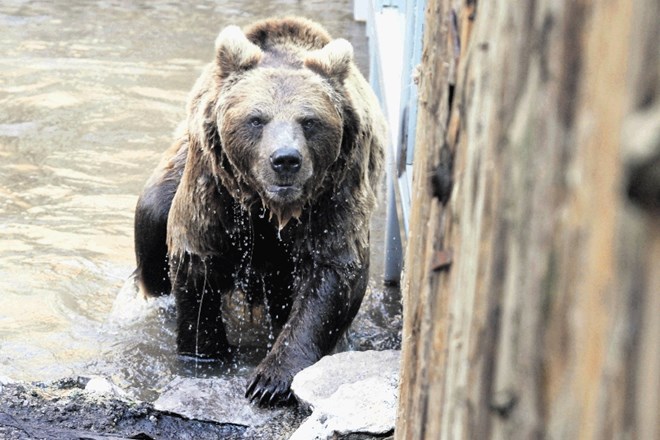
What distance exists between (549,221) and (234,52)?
3.93m

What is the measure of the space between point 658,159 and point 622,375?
254 mm

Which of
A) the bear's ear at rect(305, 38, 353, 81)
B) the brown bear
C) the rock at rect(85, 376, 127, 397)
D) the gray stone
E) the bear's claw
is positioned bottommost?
the gray stone

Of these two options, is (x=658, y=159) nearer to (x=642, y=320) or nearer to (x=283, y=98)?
(x=642, y=320)

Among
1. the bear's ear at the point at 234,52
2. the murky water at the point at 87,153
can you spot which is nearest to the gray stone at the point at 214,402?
the murky water at the point at 87,153

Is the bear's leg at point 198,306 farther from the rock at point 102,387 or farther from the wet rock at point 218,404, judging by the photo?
the rock at point 102,387

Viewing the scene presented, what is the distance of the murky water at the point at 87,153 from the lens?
610 centimetres

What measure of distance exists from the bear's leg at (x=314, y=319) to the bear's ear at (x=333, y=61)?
3.21 ft

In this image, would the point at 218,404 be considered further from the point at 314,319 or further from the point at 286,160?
the point at 286,160

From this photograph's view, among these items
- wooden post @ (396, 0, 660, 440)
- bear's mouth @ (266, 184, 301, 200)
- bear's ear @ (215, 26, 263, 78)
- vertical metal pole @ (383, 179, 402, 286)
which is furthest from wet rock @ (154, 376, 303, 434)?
wooden post @ (396, 0, 660, 440)

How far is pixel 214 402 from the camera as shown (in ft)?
15.6

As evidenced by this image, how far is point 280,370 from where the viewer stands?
4.90m

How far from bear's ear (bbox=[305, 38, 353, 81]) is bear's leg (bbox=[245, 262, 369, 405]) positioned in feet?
3.21

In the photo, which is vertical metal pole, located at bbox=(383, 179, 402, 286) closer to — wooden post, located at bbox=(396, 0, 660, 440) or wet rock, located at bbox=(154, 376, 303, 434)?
wet rock, located at bbox=(154, 376, 303, 434)

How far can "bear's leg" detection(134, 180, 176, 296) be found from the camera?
6043 millimetres
